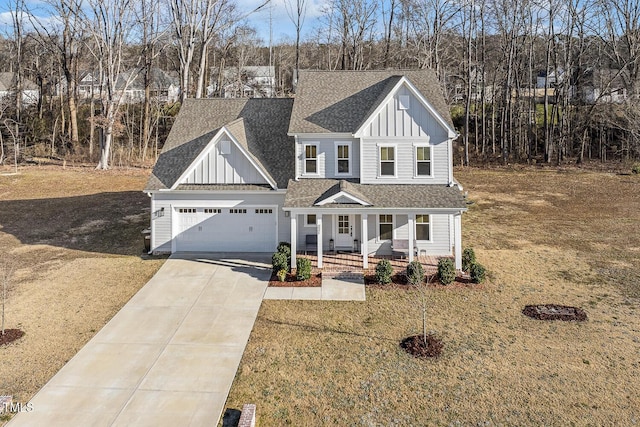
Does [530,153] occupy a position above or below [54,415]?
above

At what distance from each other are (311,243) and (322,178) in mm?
2849

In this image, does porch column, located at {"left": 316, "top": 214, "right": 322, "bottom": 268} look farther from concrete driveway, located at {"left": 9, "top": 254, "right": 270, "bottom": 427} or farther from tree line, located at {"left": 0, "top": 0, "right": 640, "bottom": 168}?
tree line, located at {"left": 0, "top": 0, "right": 640, "bottom": 168}

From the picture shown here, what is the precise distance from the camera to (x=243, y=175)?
764 inches

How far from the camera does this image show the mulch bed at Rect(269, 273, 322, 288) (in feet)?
52.9

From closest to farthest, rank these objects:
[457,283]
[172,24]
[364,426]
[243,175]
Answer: [364,426] < [457,283] < [243,175] < [172,24]

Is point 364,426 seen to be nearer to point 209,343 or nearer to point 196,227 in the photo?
point 209,343

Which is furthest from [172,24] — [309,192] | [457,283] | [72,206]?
[457,283]

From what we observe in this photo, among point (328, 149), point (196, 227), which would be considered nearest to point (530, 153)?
point (328, 149)

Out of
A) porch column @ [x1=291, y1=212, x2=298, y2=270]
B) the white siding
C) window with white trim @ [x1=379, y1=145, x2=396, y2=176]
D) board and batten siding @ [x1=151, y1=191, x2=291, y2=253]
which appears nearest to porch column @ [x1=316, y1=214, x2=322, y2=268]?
porch column @ [x1=291, y1=212, x2=298, y2=270]

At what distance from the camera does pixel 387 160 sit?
61.7ft

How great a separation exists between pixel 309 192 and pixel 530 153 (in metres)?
35.0

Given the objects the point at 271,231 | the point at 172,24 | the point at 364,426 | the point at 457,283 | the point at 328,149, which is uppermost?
the point at 172,24

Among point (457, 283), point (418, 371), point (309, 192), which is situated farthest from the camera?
point (309, 192)

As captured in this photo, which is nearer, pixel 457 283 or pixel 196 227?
pixel 457 283
